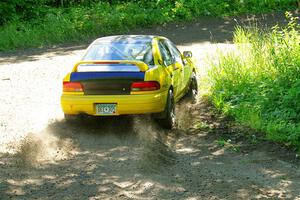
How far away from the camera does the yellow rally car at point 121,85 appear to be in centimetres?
833

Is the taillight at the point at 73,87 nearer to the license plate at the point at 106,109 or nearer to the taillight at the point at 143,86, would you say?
the license plate at the point at 106,109

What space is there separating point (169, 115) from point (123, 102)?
908 millimetres

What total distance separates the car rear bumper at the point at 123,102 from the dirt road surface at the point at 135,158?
432 mm

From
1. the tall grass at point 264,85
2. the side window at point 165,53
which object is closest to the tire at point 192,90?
the tall grass at point 264,85

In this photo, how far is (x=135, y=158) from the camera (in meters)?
7.37

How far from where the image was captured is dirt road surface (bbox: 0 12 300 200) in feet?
20.1

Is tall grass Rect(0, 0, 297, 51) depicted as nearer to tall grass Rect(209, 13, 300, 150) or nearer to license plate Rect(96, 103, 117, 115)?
tall grass Rect(209, 13, 300, 150)

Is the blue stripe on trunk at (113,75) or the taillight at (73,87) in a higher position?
the blue stripe on trunk at (113,75)

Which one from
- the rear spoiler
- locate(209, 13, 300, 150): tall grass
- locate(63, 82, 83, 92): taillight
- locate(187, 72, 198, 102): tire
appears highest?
the rear spoiler

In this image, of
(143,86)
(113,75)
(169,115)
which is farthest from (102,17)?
(143,86)

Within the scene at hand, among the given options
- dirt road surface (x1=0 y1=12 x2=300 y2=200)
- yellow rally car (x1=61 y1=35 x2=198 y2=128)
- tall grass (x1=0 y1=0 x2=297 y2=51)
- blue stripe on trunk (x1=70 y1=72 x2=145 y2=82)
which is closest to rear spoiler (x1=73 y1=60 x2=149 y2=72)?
yellow rally car (x1=61 y1=35 x2=198 y2=128)

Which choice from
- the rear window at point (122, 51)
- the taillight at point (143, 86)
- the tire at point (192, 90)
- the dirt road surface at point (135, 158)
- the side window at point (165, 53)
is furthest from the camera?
the tire at point (192, 90)

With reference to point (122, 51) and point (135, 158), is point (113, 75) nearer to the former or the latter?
point (122, 51)

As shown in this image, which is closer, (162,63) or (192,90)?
(162,63)
